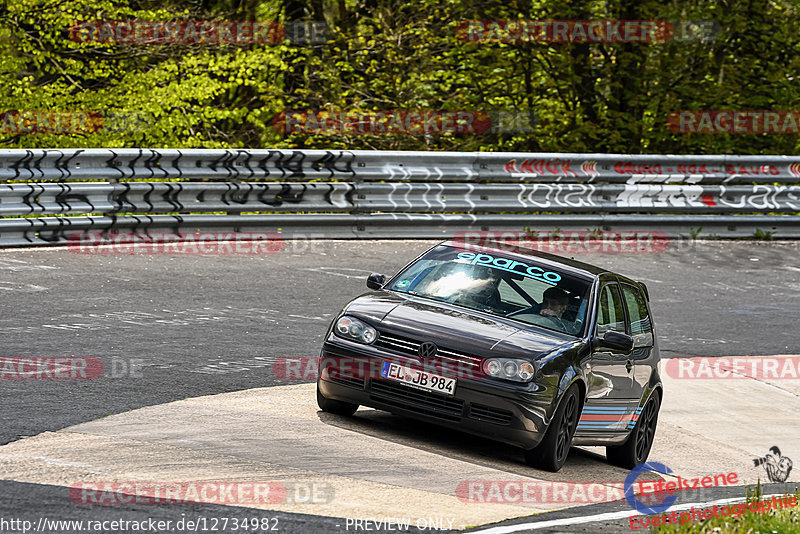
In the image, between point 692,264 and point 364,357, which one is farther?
point 692,264

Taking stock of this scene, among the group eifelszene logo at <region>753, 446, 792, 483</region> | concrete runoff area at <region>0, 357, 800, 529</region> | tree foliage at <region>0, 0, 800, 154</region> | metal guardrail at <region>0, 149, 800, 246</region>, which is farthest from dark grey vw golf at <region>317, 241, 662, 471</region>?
tree foliage at <region>0, 0, 800, 154</region>

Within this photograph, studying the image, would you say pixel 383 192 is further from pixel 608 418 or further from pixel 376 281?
pixel 608 418

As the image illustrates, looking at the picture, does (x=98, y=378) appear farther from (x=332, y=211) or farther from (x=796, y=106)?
(x=796, y=106)

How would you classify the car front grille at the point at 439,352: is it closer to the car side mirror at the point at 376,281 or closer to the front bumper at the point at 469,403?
the front bumper at the point at 469,403

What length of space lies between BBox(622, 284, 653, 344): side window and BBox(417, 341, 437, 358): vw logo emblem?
2127 millimetres

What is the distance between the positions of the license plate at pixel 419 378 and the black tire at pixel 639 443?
206 cm

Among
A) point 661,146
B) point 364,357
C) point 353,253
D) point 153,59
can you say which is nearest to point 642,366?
point 364,357

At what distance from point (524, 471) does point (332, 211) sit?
9.95 m

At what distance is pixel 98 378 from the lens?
8.98 meters

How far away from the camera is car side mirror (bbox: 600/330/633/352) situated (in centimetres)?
856

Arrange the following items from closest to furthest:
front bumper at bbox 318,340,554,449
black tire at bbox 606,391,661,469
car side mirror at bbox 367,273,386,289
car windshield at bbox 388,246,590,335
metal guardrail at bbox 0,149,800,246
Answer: front bumper at bbox 318,340,554,449
car windshield at bbox 388,246,590,335
car side mirror at bbox 367,273,386,289
black tire at bbox 606,391,661,469
metal guardrail at bbox 0,149,800,246

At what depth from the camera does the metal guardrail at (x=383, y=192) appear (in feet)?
49.7

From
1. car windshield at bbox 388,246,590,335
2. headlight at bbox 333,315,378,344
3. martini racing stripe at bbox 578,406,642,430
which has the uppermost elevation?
car windshield at bbox 388,246,590,335

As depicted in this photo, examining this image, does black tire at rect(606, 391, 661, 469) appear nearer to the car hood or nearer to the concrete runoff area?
the concrete runoff area
